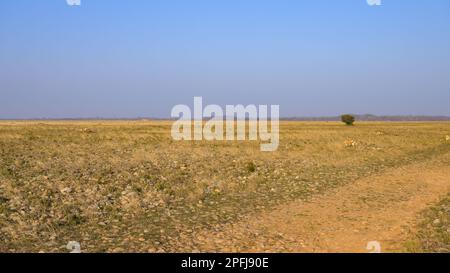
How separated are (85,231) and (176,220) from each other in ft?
7.78

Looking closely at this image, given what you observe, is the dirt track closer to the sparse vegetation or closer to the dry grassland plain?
the dry grassland plain

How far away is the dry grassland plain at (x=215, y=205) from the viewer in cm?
968

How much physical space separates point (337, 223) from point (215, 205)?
13.3 ft

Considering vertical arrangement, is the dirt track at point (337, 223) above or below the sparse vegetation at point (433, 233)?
below

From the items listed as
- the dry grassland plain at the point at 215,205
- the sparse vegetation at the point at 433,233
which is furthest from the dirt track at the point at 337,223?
the sparse vegetation at the point at 433,233

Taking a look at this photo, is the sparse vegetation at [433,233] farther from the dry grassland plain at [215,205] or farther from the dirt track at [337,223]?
the dirt track at [337,223]

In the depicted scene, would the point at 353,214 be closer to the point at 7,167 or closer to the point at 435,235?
the point at 435,235

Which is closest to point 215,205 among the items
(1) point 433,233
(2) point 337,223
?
(2) point 337,223

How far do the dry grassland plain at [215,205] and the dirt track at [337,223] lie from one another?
0.08ft

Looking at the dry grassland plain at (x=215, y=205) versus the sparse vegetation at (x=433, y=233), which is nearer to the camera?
the sparse vegetation at (x=433, y=233)

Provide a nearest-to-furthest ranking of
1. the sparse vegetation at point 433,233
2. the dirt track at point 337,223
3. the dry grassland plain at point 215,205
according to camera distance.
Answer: the sparse vegetation at point 433,233 < the dirt track at point 337,223 < the dry grassland plain at point 215,205

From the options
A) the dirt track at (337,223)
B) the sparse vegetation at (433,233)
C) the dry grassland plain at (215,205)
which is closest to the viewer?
the sparse vegetation at (433,233)

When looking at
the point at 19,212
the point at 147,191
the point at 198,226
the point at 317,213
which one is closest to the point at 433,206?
the point at 317,213

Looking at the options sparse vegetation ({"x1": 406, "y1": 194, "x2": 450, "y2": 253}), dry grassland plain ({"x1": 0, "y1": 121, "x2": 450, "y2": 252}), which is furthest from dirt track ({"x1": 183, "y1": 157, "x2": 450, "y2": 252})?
sparse vegetation ({"x1": 406, "y1": 194, "x2": 450, "y2": 253})
